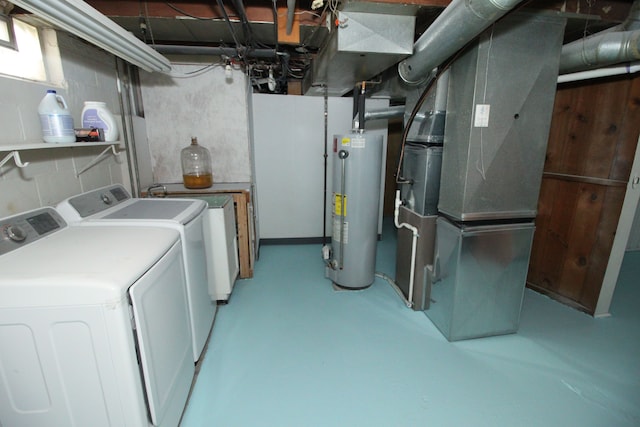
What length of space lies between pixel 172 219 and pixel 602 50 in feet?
9.39

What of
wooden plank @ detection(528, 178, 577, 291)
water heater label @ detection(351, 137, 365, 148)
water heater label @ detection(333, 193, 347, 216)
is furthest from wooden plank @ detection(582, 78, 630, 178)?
water heater label @ detection(333, 193, 347, 216)

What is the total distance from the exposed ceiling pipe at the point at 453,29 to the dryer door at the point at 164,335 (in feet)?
5.96

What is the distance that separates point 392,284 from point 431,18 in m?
2.24

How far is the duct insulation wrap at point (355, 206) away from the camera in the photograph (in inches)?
102

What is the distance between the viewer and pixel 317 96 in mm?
3771

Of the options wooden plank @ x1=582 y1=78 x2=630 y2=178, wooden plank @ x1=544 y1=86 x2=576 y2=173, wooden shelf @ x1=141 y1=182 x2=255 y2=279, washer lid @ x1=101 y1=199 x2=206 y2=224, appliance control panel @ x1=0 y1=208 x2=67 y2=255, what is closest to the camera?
appliance control panel @ x1=0 y1=208 x2=67 y2=255

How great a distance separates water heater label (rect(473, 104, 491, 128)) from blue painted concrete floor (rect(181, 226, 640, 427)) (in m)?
1.52

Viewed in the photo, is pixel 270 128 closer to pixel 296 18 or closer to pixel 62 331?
pixel 296 18

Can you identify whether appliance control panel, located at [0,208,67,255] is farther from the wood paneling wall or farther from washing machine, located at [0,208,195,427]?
the wood paneling wall

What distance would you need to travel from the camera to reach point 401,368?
75.4 inches

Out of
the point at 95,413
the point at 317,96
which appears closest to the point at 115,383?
the point at 95,413

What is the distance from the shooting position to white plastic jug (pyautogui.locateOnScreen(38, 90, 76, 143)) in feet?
5.08

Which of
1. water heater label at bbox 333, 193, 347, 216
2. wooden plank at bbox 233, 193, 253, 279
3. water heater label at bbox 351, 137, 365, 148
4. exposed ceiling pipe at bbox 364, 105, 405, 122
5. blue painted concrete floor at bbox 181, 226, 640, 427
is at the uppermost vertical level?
exposed ceiling pipe at bbox 364, 105, 405, 122

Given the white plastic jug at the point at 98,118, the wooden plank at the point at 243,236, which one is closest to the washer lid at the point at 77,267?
the white plastic jug at the point at 98,118
